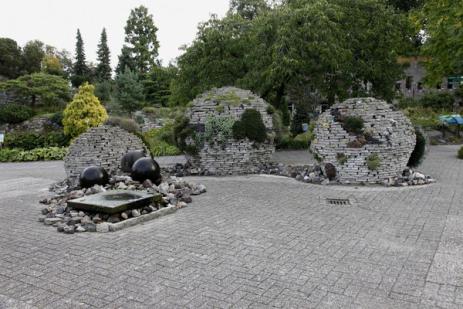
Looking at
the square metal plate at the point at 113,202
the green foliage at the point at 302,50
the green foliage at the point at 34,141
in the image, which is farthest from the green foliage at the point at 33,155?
the square metal plate at the point at 113,202

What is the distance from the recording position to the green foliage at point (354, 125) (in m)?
11.3

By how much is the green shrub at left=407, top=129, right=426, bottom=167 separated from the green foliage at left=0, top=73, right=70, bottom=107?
31.5 m

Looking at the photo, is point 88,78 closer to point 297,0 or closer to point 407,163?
point 297,0

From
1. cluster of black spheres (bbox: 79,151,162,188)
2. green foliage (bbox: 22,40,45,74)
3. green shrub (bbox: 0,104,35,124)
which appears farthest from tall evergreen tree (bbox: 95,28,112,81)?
cluster of black spheres (bbox: 79,151,162,188)

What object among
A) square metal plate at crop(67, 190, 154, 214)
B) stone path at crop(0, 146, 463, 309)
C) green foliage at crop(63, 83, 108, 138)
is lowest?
stone path at crop(0, 146, 463, 309)

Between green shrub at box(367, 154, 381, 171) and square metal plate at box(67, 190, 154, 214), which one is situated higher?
green shrub at box(367, 154, 381, 171)

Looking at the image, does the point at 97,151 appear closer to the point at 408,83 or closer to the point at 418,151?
the point at 418,151

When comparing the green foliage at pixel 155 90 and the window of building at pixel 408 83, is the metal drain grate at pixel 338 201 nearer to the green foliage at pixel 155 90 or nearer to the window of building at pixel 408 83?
the green foliage at pixel 155 90

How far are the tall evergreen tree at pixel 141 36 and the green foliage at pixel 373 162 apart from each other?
3954 centimetres

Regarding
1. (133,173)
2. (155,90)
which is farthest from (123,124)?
(155,90)

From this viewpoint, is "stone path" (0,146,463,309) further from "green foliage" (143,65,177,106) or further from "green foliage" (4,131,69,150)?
"green foliage" (143,65,177,106)

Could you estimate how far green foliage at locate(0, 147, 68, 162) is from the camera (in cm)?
2100

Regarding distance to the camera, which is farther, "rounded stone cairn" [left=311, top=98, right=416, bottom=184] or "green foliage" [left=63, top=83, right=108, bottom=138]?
"green foliage" [left=63, top=83, right=108, bottom=138]

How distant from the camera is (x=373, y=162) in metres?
11.1
